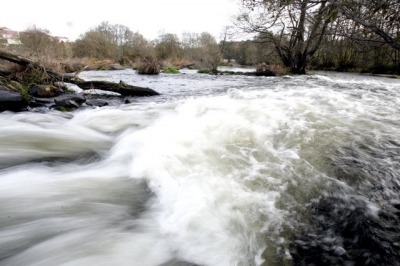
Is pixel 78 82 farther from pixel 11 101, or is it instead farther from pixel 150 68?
pixel 150 68

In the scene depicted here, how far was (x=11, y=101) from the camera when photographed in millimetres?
4559

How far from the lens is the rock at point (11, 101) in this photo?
4.50 m

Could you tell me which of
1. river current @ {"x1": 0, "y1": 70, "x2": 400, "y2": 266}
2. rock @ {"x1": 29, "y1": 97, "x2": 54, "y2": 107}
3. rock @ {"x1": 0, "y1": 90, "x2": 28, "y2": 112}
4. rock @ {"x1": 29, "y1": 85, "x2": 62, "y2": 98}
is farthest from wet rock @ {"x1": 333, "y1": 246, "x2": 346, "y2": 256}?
rock @ {"x1": 29, "y1": 85, "x2": 62, "y2": 98}

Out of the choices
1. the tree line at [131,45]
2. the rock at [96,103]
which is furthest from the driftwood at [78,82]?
the tree line at [131,45]

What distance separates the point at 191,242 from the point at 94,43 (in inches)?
1844

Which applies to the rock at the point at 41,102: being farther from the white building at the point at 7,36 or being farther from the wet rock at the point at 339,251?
the wet rock at the point at 339,251

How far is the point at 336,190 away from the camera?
1.94 metres

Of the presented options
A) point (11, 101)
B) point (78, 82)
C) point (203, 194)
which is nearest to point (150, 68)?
point (78, 82)

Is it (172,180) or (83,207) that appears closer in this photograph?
(83,207)

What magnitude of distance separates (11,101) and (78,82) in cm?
224

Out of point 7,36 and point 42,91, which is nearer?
point 42,91

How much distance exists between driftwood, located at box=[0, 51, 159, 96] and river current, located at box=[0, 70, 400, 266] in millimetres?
3158

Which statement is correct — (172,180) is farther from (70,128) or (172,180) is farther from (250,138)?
(70,128)

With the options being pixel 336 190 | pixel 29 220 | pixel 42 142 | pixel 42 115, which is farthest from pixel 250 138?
pixel 42 115
